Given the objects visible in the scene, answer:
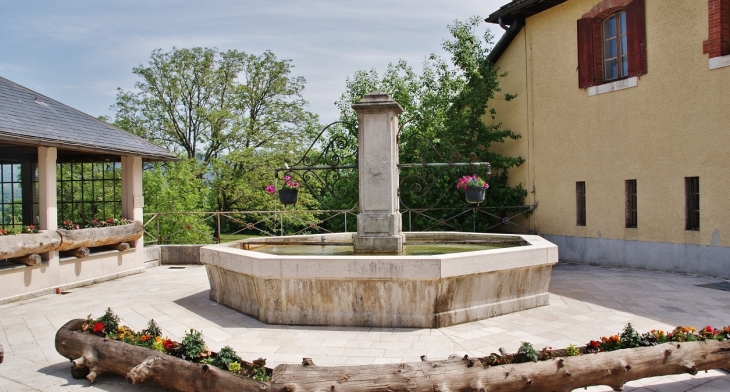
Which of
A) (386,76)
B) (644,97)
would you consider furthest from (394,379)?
(386,76)

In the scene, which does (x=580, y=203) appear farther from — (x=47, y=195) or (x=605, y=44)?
(x=47, y=195)

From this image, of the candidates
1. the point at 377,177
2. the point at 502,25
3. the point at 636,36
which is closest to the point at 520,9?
the point at 502,25

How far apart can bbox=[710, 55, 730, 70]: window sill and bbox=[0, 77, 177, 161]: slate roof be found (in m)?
10.9

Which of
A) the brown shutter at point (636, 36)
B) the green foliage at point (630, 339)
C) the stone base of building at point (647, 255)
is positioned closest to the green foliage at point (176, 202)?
the stone base of building at point (647, 255)

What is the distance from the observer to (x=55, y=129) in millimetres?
9758

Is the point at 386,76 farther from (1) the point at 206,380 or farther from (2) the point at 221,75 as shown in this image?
(1) the point at 206,380

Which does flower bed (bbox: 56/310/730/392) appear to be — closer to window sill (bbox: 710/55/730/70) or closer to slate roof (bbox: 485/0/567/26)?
window sill (bbox: 710/55/730/70)

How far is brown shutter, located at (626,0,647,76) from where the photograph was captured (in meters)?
10.8

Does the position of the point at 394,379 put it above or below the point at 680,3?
below

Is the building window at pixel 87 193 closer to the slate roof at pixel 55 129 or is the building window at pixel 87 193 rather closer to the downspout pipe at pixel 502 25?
the slate roof at pixel 55 129

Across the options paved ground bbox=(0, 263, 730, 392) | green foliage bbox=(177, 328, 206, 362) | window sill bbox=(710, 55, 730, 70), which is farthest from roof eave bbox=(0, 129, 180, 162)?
window sill bbox=(710, 55, 730, 70)

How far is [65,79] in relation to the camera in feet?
70.8

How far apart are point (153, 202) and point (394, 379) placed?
18.2 m

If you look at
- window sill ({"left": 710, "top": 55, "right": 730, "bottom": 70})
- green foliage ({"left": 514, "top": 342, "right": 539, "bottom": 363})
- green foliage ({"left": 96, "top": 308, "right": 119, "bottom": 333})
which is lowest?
green foliage ({"left": 514, "top": 342, "right": 539, "bottom": 363})
